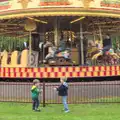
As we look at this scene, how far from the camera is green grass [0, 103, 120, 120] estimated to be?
1071 cm

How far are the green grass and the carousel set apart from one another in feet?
19.1

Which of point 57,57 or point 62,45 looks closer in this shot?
point 57,57

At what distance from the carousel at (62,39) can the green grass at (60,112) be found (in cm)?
583

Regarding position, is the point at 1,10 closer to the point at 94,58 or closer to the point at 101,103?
the point at 94,58

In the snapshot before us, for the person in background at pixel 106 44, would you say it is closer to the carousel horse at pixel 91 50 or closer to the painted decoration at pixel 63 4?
the carousel horse at pixel 91 50

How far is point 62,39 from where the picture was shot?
21.2 m

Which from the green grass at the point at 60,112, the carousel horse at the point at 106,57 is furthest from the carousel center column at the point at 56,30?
the green grass at the point at 60,112

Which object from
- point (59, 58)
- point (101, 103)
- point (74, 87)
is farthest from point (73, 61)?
point (101, 103)

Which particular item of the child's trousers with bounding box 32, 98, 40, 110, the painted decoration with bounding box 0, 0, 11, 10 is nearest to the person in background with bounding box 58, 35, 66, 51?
the painted decoration with bounding box 0, 0, 11, 10

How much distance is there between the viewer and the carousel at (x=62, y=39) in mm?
18797

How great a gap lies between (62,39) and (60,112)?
9.70 meters

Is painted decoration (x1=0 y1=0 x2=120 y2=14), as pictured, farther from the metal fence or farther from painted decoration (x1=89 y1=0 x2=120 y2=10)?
the metal fence

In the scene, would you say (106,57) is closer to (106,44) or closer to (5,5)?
(106,44)

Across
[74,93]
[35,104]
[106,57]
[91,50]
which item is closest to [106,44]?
[91,50]
